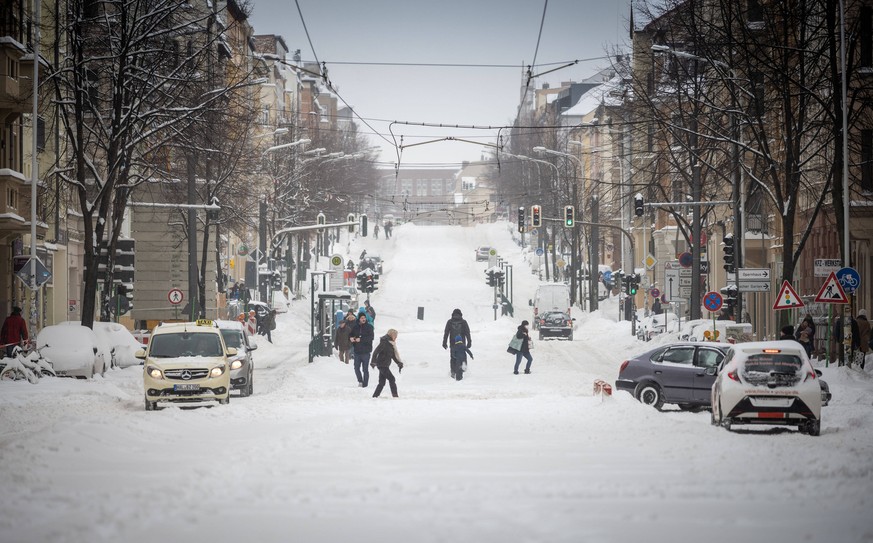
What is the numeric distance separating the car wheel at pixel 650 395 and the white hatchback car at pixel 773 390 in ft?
18.2

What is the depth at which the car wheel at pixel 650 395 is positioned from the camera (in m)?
26.8

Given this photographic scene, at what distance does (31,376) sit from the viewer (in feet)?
Answer: 97.2

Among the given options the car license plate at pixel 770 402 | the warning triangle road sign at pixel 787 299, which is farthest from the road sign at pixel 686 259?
the car license plate at pixel 770 402

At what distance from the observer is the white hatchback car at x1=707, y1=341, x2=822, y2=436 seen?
67.5 feet

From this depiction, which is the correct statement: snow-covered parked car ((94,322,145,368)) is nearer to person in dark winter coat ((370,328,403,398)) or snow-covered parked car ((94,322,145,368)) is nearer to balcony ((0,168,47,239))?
balcony ((0,168,47,239))

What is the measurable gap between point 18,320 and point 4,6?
9.50 m

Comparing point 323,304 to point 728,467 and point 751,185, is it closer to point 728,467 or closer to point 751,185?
point 751,185

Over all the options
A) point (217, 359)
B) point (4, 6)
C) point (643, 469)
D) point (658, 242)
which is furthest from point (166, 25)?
point (658, 242)

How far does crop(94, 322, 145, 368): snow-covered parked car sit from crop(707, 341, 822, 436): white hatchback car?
2036 cm

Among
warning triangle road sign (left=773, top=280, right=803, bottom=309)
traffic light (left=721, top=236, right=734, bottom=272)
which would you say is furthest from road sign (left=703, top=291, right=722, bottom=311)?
warning triangle road sign (left=773, top=280, right=803, bottom=309)

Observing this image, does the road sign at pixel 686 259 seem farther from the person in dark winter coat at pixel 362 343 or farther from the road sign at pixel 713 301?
the person in dark winter coat at pixel 362 343

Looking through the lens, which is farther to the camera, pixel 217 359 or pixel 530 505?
pixel 217 359

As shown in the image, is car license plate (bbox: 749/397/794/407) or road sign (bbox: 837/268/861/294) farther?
road sign (bbox: 837/268/861/294)

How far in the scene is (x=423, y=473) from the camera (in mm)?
13523
